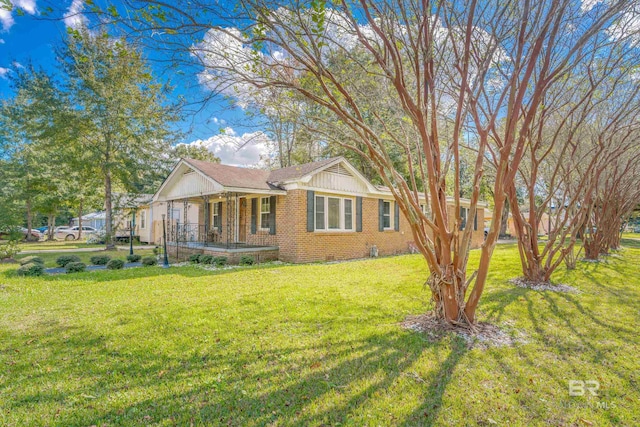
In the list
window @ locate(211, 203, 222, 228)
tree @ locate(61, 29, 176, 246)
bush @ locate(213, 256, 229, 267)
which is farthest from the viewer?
window @ locate(211, 203, 222, 228)

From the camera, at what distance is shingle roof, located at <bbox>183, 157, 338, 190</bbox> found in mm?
11195

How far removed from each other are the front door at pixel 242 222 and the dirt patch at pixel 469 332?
10112mm

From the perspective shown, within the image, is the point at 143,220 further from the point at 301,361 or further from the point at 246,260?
the point at 301,361

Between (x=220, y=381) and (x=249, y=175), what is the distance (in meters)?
10.7

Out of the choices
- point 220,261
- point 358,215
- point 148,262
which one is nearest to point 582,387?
point 220,261

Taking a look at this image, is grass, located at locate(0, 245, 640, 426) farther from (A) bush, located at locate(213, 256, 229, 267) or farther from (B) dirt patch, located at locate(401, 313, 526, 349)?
(A) bush, located at locate(213, 256, 229, 267)

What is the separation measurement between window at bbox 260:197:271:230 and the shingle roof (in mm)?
769

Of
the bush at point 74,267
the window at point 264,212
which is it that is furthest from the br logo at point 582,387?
the bush at point 74,267

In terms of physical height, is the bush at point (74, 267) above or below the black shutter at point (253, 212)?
below

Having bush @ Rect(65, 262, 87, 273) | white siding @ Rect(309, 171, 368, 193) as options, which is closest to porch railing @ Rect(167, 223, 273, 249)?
white siding @ Rect(309, 171, 368, 193)

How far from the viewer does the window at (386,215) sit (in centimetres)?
1445

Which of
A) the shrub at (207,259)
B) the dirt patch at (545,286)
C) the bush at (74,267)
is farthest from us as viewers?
the shrub at (207,259)

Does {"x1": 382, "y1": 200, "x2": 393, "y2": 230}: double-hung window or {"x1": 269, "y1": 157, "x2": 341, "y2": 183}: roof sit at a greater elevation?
{"x1": 269, "y1": 157, "x2": 341, "y2": 183}: roof

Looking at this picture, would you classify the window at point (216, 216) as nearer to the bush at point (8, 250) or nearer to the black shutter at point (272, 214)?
the black shutter at point (272, 214)
